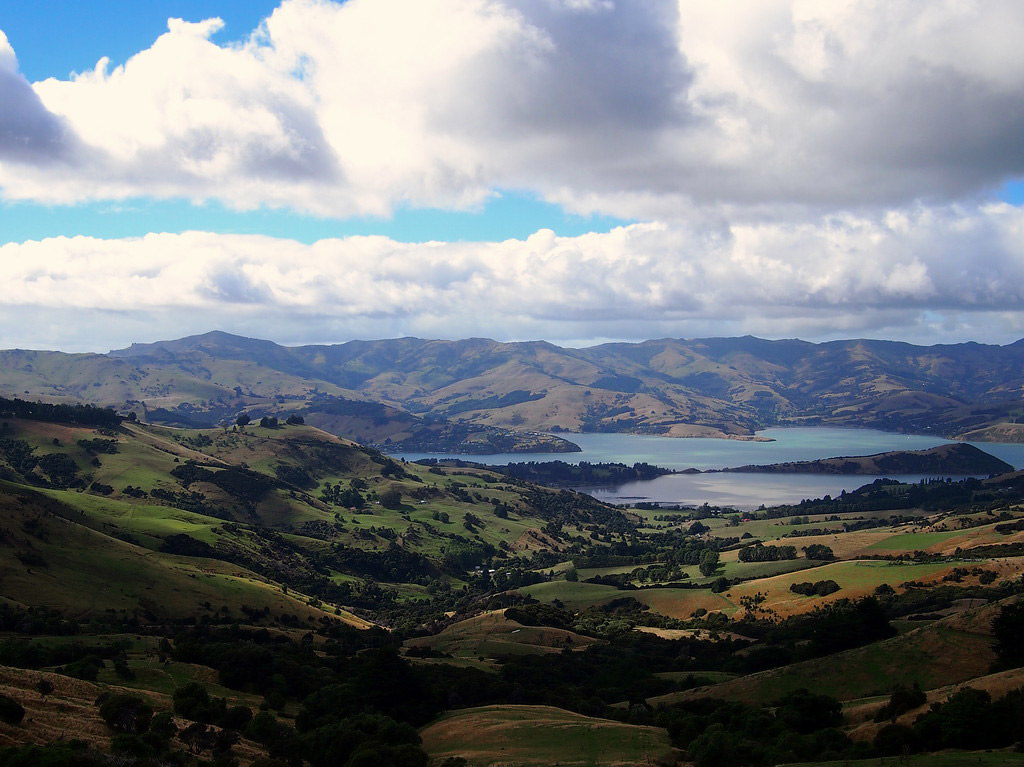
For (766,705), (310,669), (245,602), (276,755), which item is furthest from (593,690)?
(245,602)

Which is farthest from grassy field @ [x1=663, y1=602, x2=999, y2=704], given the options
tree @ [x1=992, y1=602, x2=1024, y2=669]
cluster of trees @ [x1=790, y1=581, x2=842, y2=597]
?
cluster of trees @ [x1=790, y1=581, x2=842, y2=597]

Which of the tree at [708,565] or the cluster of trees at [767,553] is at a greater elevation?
the cluster of trees at [767,553]

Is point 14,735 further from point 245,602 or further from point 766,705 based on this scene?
point 245,602

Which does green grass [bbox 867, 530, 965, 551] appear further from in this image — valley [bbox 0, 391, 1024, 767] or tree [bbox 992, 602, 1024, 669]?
tree [bbox 992, 602, 1024, 669]

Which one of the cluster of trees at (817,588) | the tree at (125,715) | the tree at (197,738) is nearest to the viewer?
the tree at (125,715)

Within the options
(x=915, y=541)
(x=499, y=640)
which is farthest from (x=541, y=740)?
(x=915, y=541)

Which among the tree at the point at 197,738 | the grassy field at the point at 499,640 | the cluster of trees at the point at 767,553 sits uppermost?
the tree at the point at 197,738

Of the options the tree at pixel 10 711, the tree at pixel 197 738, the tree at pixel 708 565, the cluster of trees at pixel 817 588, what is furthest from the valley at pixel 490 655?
the tree at pixel 708 565

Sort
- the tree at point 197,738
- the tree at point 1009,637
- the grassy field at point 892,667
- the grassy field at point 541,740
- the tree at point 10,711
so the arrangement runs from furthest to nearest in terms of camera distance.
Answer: the grassy field at point 892,667
the tree at point 1009,637
the grassy field at point 541,740
the tree at point 197,738
the tree at point 10,711

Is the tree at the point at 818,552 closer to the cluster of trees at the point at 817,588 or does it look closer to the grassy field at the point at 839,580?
the grassy field at the point at 839,580
